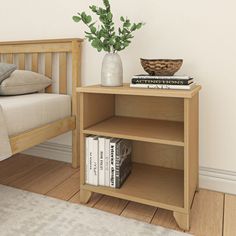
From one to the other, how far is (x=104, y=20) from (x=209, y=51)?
503 mm

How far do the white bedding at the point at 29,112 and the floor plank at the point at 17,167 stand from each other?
39 centimetres

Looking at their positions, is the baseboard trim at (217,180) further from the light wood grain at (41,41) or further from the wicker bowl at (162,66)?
the light wood grain at (41,41)

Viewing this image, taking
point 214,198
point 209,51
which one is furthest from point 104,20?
point 214,198

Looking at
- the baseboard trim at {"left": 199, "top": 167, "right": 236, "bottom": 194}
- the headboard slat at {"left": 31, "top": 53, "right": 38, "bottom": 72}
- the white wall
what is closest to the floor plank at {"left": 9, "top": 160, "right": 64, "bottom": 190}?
the headboard slat at {"left": 31, "top": 53, "right": 38, "bottom": 72}

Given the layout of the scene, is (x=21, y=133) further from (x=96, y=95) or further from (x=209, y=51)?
(x=209, y=51)

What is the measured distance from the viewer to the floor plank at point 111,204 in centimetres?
110

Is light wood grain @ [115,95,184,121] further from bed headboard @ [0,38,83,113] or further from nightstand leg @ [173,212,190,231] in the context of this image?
nightstand leg @ [173,212,190,231]

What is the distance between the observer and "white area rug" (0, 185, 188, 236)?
938 mm

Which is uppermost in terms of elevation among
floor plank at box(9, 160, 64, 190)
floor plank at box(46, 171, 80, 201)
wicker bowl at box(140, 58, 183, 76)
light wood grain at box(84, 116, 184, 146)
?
wicker bowl at box(140, 58, 183, 76)

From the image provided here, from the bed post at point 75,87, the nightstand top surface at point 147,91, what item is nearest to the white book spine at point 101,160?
the nightstand top surface at point 147,91

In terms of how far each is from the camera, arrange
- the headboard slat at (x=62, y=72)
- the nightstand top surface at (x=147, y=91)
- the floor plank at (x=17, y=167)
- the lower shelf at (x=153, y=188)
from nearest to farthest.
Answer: the nightstand top surface at (x=147, y=91), the lower shelf at (x=153, y=188), the floor plank at (x=17, y=167), the headboard slat at (x=62, y=72)

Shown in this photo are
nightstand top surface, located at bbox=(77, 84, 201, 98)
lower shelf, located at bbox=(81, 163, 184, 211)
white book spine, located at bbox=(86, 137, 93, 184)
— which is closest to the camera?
nightstand top surface, located at bbox=(77, 84, 201, 98)

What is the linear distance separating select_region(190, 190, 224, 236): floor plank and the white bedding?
2.56 feet

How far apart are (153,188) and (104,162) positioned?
235 millimetres
